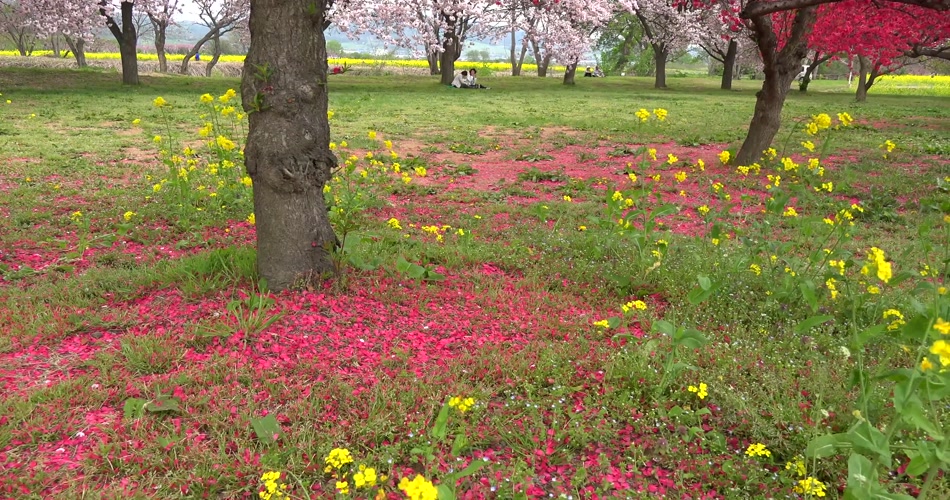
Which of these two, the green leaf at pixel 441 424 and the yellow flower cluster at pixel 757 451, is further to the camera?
the yellow flower cluster at pixel 757 451

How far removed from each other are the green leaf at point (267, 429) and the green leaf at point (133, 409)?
1.49ft

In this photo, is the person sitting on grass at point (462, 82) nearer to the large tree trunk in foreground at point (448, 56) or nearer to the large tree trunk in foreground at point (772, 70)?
the large tree trunk in foreground at point (448, 56)

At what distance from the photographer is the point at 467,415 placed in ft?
7.27

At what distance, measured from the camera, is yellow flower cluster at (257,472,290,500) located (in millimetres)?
1621

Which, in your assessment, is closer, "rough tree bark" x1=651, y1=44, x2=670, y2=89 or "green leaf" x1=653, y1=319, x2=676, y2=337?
"green leaf" x1=653, y1=319, x2=676, y2=337

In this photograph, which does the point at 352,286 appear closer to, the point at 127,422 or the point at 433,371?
the point at 433,371

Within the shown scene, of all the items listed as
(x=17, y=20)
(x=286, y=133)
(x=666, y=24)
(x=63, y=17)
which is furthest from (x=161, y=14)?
(x=286, y=133)

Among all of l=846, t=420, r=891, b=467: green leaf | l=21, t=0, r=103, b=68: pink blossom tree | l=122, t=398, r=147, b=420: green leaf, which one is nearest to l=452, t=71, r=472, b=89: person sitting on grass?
l=21, t=0, r=103, b=68: pink blossom tree

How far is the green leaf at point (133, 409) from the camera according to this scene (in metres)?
2.08

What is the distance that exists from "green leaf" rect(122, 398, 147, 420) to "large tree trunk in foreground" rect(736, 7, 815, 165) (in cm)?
674

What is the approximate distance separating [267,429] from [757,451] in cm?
174

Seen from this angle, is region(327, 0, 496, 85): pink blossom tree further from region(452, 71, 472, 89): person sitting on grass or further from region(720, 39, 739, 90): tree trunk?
region(720, 39, 739, 90): tree trunk

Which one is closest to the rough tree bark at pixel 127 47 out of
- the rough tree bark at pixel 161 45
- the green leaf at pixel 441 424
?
the rough tree bark at pixel 161 45

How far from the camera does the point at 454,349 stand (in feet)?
8.97
